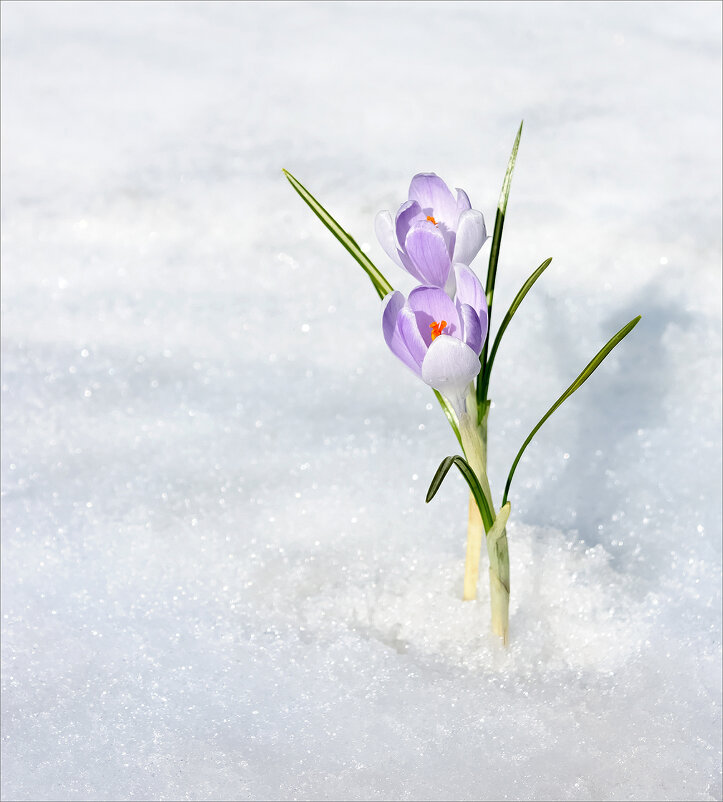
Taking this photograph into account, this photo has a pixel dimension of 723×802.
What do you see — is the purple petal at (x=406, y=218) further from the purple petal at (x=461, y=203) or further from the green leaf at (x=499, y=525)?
the green leaf at (x=499, y=525)

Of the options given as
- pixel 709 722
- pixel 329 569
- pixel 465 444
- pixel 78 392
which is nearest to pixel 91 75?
pixel 78 392

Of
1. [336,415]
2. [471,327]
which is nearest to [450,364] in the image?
[471,327]

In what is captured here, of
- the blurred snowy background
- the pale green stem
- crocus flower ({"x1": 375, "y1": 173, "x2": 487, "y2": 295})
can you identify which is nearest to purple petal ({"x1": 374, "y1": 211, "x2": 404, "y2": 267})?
crocus flower ({"x1": 375, "y1": 173, "x2": 487, "y2": 295})

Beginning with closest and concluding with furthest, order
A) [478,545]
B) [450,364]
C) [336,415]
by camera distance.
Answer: [450,364] → [478,545] → [336,415]

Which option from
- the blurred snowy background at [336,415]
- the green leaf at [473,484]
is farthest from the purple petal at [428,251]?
the blurred snowy background at [336,415]

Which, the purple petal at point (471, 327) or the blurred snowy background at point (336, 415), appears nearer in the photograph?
the purple petal at point (471, 327)

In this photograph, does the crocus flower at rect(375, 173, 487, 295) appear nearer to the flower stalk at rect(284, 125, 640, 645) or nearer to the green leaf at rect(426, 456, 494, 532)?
the flower stalk at rect(284, 125, 640, 645)

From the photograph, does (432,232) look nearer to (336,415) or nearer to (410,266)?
(410,266)
